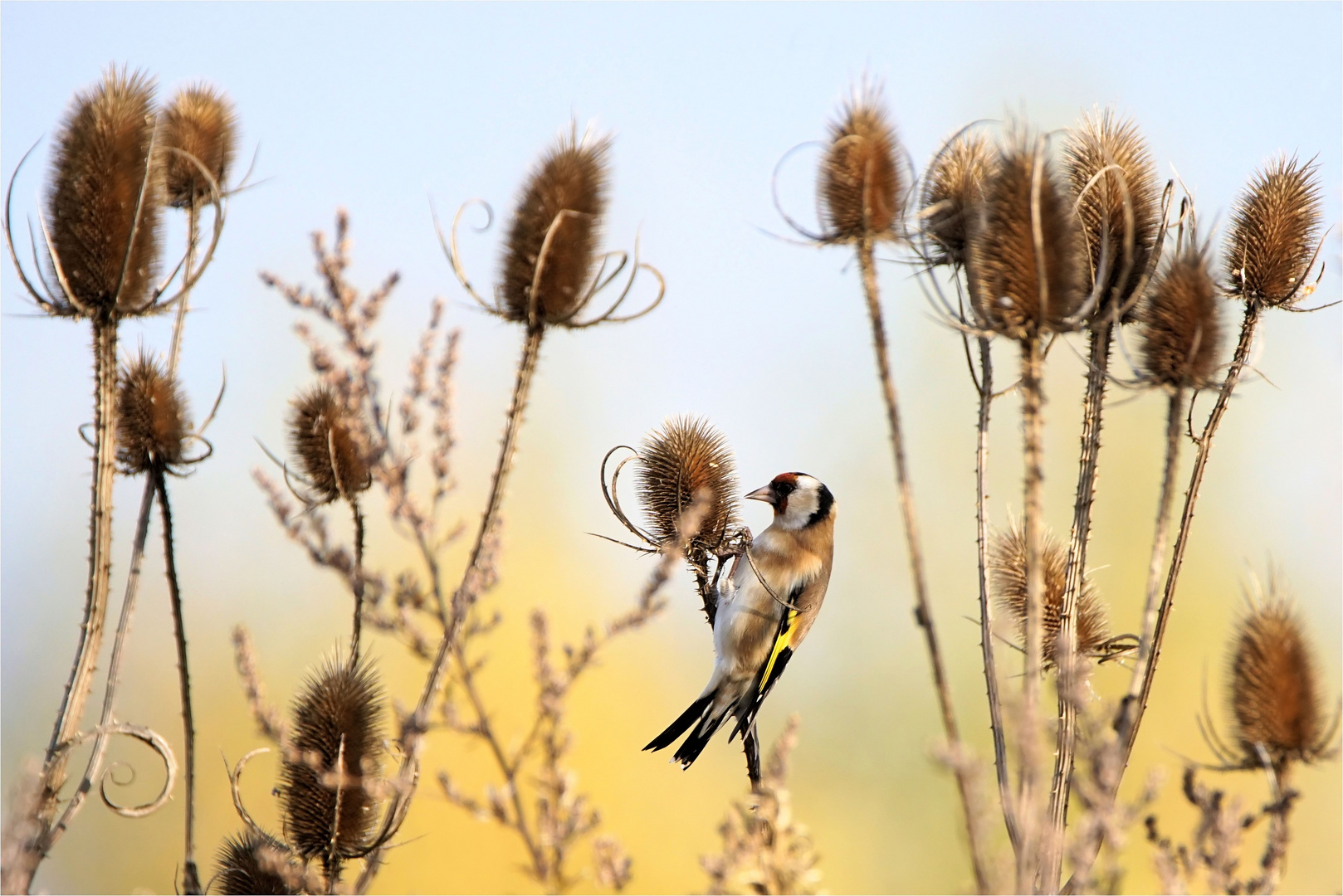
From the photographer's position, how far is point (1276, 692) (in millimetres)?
3547

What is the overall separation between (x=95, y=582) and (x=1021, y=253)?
2.92 meters

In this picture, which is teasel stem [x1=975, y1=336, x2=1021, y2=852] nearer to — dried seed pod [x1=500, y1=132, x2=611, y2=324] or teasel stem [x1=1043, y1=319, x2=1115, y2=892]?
teasel stem [x1=1043, y1=319, x2=1115, y2=892]

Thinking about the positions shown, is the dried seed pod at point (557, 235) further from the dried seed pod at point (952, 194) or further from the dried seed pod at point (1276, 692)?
the dried seed pod at point (1276, 692)

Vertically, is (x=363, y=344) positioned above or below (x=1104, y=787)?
above

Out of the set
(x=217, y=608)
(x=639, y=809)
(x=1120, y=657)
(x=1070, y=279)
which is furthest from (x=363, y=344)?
(x=217, y=608)

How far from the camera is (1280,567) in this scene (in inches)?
148

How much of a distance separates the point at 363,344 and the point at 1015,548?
251cm

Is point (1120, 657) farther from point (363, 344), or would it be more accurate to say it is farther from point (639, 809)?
point (639, 809)

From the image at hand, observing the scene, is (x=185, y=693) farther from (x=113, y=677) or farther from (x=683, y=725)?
(x=683, y=725)

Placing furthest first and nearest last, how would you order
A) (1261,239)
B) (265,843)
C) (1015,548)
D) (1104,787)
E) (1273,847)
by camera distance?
1. (1015,548)
2. (1261,239)
3. (265,843)
4. (1273,847)
5. (1104,787)

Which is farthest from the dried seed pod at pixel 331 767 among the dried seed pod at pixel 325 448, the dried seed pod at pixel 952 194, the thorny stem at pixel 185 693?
the dried seed pod at pixel 952 194

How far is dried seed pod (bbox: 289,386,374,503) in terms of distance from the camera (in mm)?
4312

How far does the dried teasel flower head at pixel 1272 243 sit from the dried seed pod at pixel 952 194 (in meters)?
0.95

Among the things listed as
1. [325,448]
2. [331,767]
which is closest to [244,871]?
[331,767]
